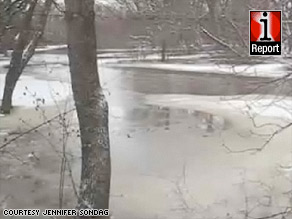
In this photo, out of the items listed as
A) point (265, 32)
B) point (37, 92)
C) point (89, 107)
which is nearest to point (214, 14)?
point (265, 32)

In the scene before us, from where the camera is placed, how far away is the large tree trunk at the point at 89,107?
5.14 m

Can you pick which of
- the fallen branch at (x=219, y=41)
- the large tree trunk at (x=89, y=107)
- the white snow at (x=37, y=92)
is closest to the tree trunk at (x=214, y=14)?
the fallen branch at (x=219, y=41)

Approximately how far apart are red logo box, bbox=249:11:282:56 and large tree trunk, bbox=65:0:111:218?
150 cm

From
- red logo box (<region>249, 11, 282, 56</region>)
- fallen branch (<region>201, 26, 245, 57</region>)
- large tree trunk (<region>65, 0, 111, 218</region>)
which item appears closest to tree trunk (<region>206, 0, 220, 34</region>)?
fallen branch (<region>201, 26, 245, 57</region>)

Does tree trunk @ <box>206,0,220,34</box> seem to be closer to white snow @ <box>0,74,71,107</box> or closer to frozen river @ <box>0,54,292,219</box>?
frozen river @ <box>0,54,292,219</box>

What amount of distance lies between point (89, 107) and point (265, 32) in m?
1.75

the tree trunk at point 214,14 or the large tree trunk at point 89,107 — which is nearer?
the tree trunk at point 214,14

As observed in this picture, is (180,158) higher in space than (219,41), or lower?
lower

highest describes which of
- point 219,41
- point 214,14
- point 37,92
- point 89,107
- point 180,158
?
point 214,14

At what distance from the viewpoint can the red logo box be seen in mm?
4391

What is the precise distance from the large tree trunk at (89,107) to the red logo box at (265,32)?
1.50 metres

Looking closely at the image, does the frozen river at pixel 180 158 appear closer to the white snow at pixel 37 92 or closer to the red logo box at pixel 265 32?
the white snow at pixel 37 92

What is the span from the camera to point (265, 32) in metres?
4.89

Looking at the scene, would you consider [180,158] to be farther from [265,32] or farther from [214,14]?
[214,14]
